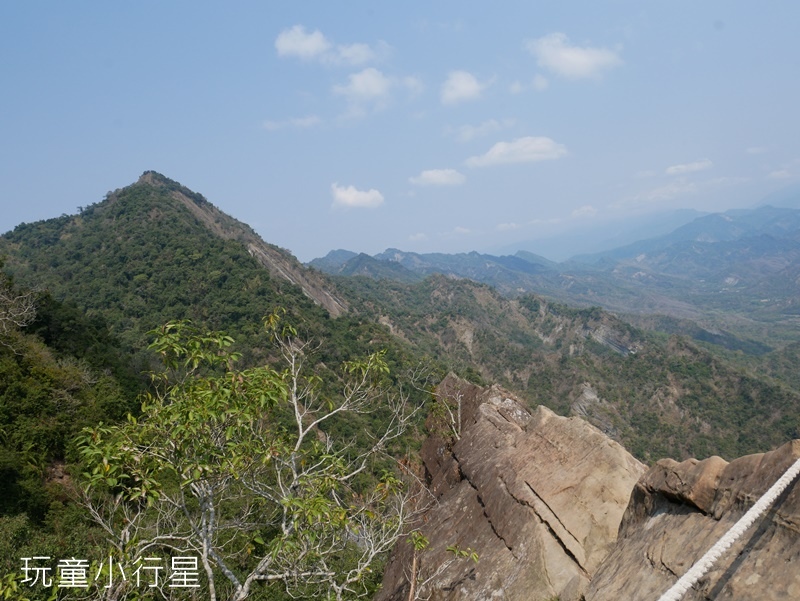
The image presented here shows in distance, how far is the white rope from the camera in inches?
A: 137

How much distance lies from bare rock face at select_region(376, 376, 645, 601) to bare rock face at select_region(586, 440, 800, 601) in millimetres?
878

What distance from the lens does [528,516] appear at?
873 centimetres

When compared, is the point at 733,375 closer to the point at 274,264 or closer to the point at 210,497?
A: the point at 274,264

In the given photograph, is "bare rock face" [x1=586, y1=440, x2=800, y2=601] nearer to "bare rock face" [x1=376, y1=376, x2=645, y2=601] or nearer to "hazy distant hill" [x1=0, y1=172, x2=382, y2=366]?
"bare rock face" [x1=376, y1=376, x2=645, y2=601]

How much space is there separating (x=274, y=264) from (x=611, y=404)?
238 feet

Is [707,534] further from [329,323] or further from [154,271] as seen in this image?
[154,271]

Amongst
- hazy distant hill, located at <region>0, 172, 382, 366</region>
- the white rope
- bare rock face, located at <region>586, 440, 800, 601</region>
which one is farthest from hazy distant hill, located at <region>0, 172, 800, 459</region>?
the white rope

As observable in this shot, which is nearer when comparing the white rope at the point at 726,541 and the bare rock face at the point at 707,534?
the white rope at the point at 726,541

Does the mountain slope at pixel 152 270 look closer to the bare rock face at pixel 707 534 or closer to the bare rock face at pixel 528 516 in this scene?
the bare rock face at pixel 528 516

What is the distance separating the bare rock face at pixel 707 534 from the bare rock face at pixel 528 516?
34.6 inches

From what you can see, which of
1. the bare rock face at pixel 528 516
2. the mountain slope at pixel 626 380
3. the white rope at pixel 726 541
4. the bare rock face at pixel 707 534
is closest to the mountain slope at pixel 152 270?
the mountain slope at pixel 626 380

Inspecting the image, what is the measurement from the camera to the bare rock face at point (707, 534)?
3748 millimetres

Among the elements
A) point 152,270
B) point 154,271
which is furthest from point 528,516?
point 152,270

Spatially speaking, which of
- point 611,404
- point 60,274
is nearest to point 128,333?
point 60,274
